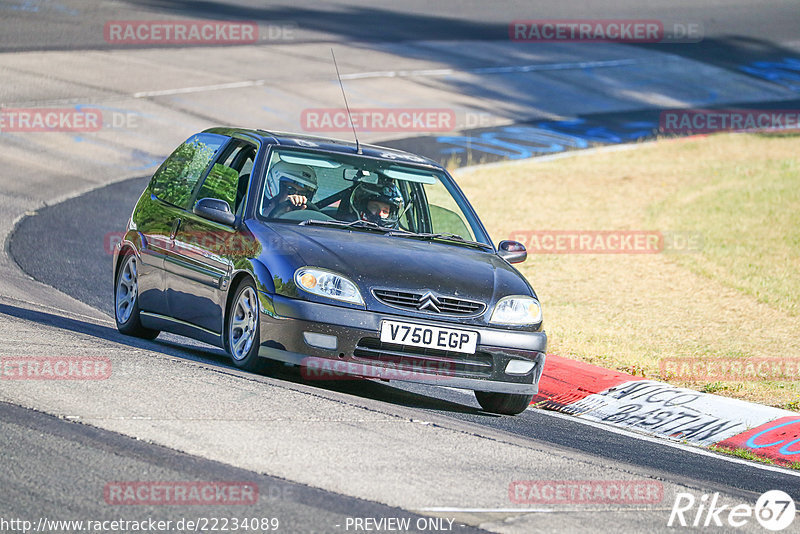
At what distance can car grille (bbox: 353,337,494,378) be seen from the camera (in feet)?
25.5

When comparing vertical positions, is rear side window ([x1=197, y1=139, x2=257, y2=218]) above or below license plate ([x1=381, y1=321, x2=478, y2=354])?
above

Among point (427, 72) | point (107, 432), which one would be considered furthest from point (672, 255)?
point (427, 72)

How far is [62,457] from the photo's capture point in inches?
224

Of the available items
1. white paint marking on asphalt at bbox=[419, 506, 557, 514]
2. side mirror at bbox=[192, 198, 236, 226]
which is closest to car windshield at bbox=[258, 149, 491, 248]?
side mirror at bbox=[192, 198, 236, 226]

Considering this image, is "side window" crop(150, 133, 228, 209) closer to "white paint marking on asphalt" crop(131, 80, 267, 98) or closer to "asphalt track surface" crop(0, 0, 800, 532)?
"asphalt track surface" crop(0, 0, 800, 532)

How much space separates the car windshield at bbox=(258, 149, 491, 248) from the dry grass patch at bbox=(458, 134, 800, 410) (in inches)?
98.9

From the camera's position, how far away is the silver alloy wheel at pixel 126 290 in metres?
9.88

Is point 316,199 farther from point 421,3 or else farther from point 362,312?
point 421,3

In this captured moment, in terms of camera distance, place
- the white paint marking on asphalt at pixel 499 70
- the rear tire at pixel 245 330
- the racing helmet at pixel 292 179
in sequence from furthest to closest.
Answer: the white paint marking on asphalt at pixel 499 70
the racing helmet at pixel 292 179
the rear tire at pixel 245 330

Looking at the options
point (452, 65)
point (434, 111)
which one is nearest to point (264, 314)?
point (434, 111)

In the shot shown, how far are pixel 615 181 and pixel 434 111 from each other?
510cm

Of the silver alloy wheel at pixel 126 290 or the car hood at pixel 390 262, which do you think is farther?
the silver alloy wheel at pixel 126 290

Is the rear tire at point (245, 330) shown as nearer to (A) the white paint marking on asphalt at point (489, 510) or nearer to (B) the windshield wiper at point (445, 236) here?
(B) the windshield wiper at point (445, 236)

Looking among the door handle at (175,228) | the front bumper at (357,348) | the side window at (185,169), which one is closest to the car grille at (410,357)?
the front bumper at (357,348)
